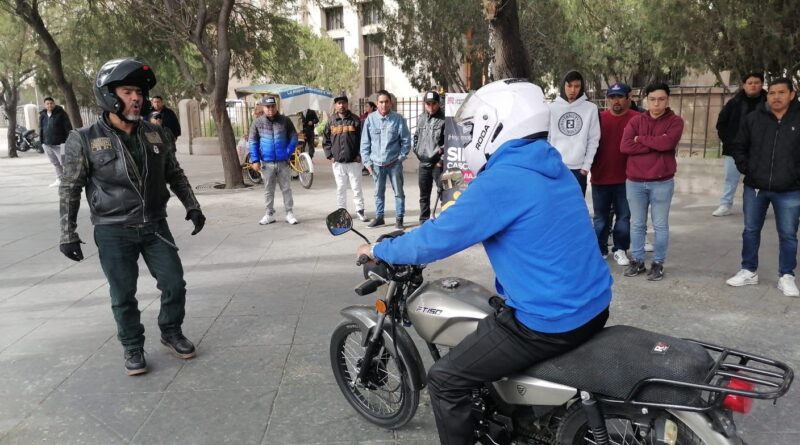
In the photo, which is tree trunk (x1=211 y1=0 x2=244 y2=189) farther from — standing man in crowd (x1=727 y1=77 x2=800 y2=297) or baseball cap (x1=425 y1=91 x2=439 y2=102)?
standing man in crowd (x1=727 y1=77 x2=800 y2=297)

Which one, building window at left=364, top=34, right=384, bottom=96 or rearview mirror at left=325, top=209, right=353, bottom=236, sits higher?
building window at left=364, top=34, right=384, bottom=96

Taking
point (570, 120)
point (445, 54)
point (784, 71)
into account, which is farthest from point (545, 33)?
point (570, 120)

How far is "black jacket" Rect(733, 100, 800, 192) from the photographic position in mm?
5039

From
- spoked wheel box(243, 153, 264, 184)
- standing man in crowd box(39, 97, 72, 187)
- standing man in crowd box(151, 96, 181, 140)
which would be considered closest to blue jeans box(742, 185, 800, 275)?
spoked wheel box(243, 153, 264, 184)

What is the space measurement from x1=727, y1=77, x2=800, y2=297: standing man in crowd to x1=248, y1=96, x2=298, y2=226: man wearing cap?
5648 mm

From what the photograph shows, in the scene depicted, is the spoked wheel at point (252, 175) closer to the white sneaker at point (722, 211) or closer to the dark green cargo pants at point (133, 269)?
the white sneaker at point (722, 211)

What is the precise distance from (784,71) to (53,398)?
13.2 meters

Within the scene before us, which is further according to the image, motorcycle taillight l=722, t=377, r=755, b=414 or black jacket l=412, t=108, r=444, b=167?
black jacket l=412, t=108, r=444, b=167

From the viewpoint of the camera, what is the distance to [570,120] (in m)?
6.16

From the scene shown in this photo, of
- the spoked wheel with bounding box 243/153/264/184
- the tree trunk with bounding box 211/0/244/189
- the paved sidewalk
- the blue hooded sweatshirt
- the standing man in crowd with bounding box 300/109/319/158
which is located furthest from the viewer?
the standing man in crowd with bounding box 300/109/319/158

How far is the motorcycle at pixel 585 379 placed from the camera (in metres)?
2.04

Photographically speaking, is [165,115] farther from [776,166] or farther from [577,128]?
[776,166]

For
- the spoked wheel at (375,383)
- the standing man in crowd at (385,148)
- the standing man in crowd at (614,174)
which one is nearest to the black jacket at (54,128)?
the standing man in crowd at (385,148)

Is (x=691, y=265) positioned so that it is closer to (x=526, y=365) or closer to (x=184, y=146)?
(x=526, y=365)
